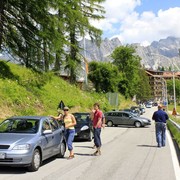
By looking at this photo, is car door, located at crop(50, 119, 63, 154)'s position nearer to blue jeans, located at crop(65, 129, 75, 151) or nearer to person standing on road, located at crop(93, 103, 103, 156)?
blue jeans, located at crop(65, 129, 75, 151)

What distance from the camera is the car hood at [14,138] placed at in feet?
31.7

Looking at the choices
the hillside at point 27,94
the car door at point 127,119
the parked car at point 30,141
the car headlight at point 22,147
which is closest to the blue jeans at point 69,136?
the parked car at point 30,141

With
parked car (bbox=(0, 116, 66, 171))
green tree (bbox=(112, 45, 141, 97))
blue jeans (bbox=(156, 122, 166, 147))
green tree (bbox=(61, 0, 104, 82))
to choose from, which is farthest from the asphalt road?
green tree (bbox=(112, 45, 141, 97))

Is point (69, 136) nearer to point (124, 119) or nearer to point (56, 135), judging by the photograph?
point (56, 135)

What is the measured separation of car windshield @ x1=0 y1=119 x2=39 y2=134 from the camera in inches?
425

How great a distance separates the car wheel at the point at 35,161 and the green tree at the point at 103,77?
189 ft

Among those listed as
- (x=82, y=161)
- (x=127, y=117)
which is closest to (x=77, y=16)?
(x=127, y=117)

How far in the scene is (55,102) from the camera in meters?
35.2

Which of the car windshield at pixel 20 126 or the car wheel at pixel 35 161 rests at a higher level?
the car windshield at pixel 20 126

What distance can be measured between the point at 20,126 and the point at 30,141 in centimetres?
125

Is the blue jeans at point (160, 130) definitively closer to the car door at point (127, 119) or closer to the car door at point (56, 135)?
the car door at point (56, 135)

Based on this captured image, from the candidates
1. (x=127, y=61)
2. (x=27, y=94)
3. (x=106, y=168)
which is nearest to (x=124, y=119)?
(x=27, y=94)

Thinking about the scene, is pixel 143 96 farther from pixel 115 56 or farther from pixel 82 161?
pixel 82 161

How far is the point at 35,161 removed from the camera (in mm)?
10102
